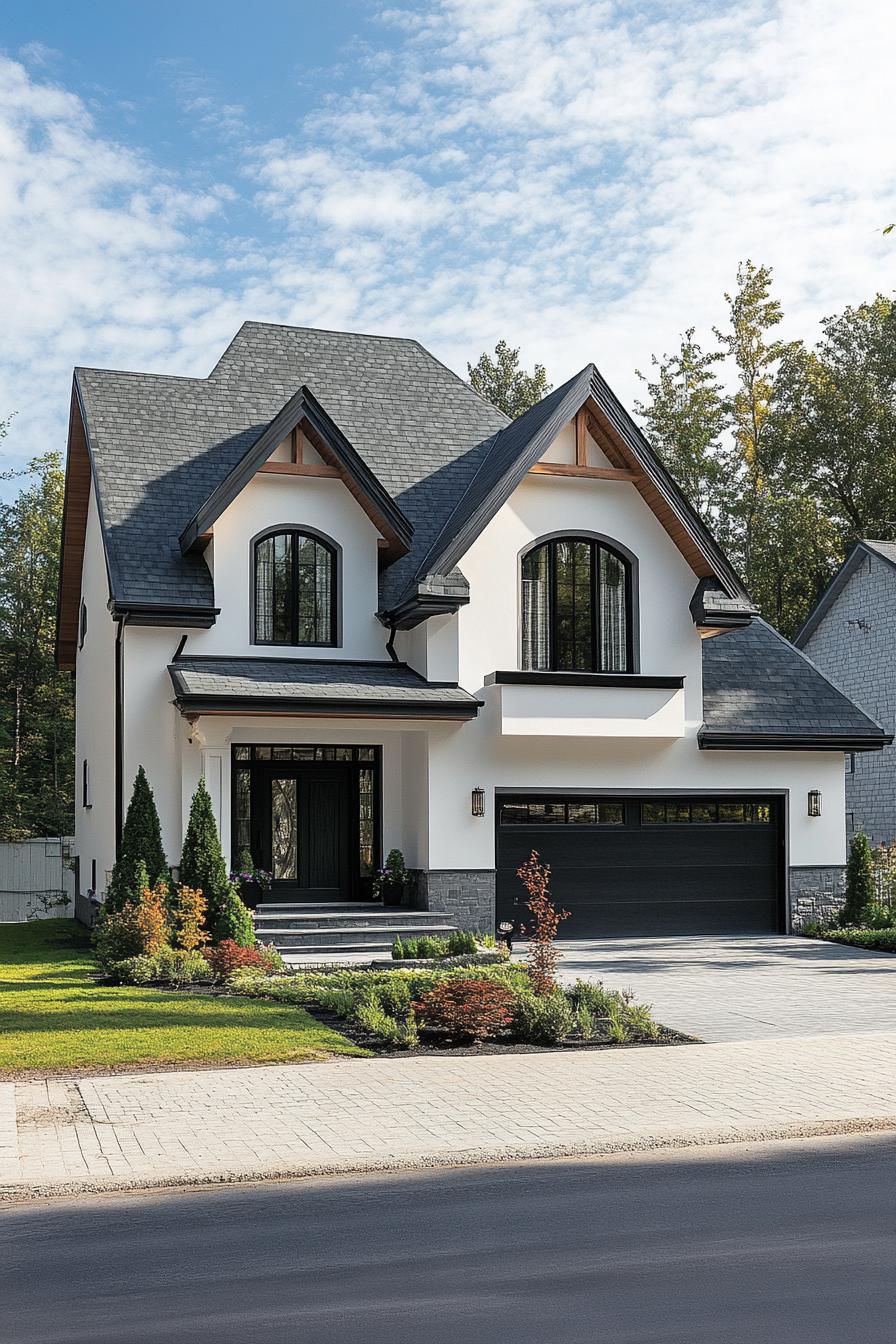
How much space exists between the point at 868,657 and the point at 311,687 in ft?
57.2

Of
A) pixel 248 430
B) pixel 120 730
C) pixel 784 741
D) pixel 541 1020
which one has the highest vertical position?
pixel 248 430

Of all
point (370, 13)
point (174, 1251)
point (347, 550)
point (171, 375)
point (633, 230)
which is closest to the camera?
point (174, 1251)

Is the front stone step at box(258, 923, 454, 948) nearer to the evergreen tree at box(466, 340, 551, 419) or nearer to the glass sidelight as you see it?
the glass sidelight

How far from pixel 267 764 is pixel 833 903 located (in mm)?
9358

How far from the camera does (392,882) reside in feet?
65.1

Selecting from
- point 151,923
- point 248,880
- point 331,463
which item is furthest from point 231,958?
point 331,463

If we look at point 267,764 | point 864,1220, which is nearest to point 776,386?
point 267,764

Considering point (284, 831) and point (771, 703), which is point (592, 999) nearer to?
point (284, 831)

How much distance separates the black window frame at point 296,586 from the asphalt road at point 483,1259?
Answer: 13123mm

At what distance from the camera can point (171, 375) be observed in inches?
907

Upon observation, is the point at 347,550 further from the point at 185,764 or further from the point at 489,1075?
the point at 489,1075

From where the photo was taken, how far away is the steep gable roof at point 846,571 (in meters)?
31.0

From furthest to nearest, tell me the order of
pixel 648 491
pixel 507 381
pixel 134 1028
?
pixel 507 381 < pixel 648 491 < pixel 134 1028

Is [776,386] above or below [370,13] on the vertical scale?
above
